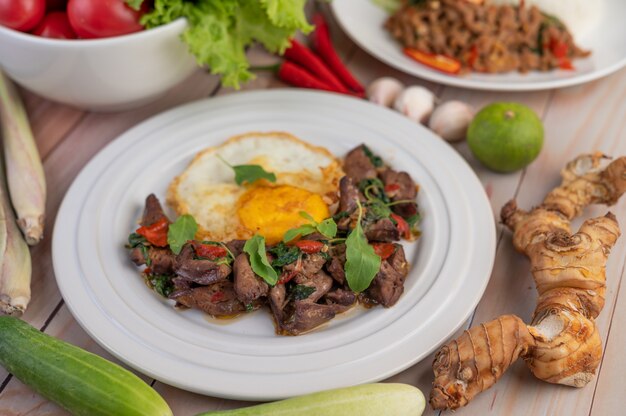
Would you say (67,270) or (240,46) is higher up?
Result: (240,46)

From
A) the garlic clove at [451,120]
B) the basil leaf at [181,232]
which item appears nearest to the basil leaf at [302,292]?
the basil leaf at [181,232]

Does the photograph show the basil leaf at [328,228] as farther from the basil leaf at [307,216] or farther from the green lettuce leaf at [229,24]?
the green lettuce leaf at [229,24]

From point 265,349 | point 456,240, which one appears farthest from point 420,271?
point 265,349

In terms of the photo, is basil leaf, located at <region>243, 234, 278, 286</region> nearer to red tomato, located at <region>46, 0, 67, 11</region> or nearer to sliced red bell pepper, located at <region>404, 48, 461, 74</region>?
red tomato, located at <region>46, 0, 67, 11</region>

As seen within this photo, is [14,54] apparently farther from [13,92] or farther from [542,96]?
[542,96]

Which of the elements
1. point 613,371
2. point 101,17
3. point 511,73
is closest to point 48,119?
point 101,17
